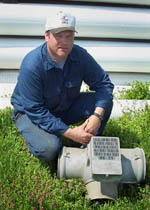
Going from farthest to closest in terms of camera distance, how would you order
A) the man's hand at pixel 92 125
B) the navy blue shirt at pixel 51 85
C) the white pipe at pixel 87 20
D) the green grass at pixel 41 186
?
the white pipe at pixel 87 20, the man's hand at pixel 92 125, the navy blue shirt at pixel 51 85, the green grass at pixel 41 186

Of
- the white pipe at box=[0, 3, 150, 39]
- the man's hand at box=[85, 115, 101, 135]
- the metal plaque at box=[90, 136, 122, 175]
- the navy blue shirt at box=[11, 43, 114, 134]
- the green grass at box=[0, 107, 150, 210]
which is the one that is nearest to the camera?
the metal plaque at box=[90, 136, 122, 175]

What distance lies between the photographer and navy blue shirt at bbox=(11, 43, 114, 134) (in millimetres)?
3074

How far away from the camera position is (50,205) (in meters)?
2.86

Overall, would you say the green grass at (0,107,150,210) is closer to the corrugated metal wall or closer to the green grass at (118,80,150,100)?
the green grass at (118,80,150,100)

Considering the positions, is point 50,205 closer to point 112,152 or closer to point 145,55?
point 112,152

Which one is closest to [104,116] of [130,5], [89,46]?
[89,46]

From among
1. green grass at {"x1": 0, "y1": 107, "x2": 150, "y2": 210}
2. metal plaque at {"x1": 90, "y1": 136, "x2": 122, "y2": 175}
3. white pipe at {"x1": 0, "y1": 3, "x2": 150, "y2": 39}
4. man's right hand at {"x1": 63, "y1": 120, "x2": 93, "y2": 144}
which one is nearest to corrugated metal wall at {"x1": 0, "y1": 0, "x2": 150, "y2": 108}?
white pipe at {"x1": 0, "y1": 3, "x2": 150, "y2": 39}

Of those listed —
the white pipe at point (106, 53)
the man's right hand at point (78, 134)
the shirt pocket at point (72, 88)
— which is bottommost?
the man's right hand at point (78, 134)

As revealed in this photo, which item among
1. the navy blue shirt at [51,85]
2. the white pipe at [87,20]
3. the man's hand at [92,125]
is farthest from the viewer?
the white pipe at [87,20]

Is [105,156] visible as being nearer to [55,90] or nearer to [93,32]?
[55,90]

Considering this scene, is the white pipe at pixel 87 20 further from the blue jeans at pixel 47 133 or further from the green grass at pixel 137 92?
the blue jeans at pixel 47 133

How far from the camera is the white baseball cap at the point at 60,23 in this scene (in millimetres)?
2863

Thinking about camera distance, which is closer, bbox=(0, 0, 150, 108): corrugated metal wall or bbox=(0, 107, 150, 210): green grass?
bbox=(0, 107, 150, 210): green grass

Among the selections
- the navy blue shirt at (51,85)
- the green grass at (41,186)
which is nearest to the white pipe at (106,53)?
the green grass at (41,186)
